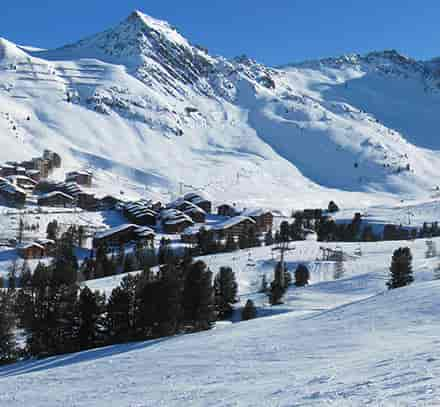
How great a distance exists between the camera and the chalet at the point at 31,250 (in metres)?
68.1

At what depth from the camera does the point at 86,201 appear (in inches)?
4013

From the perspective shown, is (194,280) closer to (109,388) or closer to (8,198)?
(109,388)

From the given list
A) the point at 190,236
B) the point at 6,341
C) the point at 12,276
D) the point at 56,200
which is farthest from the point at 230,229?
the point at 6,341

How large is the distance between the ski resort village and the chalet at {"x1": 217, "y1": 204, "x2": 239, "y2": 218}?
264 millimetres

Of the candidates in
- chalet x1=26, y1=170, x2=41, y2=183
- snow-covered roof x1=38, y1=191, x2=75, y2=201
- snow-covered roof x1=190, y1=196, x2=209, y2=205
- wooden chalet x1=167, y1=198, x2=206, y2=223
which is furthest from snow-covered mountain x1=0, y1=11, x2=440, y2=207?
wooden chalet x1=167, y1=198, x2=206, y2=223

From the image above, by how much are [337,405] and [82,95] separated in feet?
606

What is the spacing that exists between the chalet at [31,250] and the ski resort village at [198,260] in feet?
1.02

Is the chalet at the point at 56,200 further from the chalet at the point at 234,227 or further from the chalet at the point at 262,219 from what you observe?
the chalet at the point at 262,219

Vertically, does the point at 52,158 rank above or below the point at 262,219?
above

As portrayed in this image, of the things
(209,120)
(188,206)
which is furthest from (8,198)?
(209,120)

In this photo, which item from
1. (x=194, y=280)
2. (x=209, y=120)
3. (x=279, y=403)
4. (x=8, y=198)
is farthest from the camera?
(x=209, y=120)

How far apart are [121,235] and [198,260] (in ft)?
118

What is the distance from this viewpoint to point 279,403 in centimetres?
1191

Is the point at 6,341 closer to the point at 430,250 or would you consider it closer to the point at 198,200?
the point at 430,250
